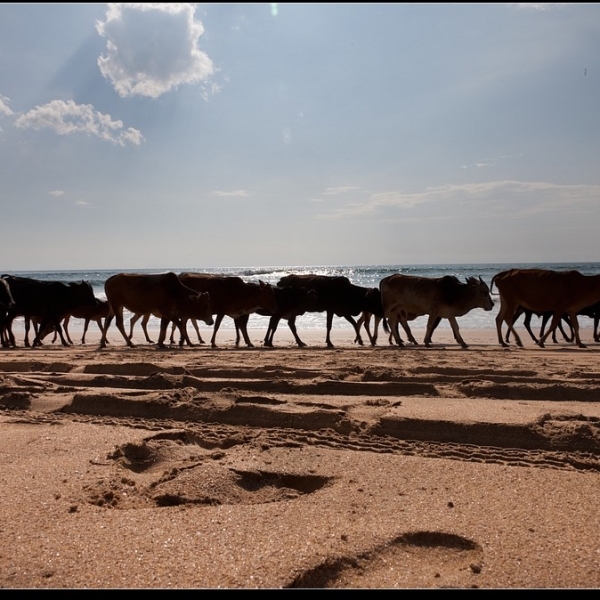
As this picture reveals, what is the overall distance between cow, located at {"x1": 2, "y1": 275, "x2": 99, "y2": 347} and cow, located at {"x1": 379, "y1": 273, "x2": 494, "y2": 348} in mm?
8177

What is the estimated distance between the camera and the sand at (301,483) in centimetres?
259

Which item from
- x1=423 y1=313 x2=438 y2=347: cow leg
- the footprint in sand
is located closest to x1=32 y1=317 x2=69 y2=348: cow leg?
x1=423 y1=313 x2=438 y2=347: cow leg

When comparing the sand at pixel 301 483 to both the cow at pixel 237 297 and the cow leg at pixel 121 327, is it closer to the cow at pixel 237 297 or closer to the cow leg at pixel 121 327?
the cow leg at pixel 121 327

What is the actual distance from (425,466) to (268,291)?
11.0m

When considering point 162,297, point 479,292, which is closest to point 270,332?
point 162,297

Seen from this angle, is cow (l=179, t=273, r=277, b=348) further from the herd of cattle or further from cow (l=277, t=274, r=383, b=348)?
cow (l=277, t=274, r=383, b=348)

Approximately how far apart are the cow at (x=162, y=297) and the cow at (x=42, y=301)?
2.15 metres

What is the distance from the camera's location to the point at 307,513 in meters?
3.19

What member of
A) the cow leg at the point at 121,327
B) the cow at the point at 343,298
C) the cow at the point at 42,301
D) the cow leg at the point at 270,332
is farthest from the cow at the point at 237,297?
the cow at the point at 42,301

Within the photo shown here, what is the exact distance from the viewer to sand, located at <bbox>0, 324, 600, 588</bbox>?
2592 mm

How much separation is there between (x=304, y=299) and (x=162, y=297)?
362cm

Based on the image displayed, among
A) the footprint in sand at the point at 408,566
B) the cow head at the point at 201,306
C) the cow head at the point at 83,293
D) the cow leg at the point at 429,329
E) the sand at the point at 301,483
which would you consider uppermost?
the cow head at the point at 83,293

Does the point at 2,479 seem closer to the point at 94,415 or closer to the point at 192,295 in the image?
the point at 94,415

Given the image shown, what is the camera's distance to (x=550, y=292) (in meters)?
12.9
